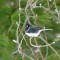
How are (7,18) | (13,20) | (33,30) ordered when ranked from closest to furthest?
(33,30)
(13,20)
(7,18)

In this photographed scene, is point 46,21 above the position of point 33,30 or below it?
below

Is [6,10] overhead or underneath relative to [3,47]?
overhead

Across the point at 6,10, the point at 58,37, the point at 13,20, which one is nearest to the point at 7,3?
the point at 6,10

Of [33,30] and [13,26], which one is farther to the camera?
[13,26]

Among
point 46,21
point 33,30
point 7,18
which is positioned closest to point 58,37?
point 46,21

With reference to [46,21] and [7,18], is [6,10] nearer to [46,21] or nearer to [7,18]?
[7,18]

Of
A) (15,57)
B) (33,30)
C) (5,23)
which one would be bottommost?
(15,57)

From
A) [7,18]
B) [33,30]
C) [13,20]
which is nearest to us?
[33,30]

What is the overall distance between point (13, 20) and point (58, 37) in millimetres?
238

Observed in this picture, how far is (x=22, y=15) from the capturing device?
44.5 inches

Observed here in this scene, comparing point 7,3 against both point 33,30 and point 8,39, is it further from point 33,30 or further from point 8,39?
point 33,30

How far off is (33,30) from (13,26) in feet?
1.10

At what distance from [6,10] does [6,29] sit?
0.08 meters

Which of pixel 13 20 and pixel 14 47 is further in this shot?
pixel 14 47
